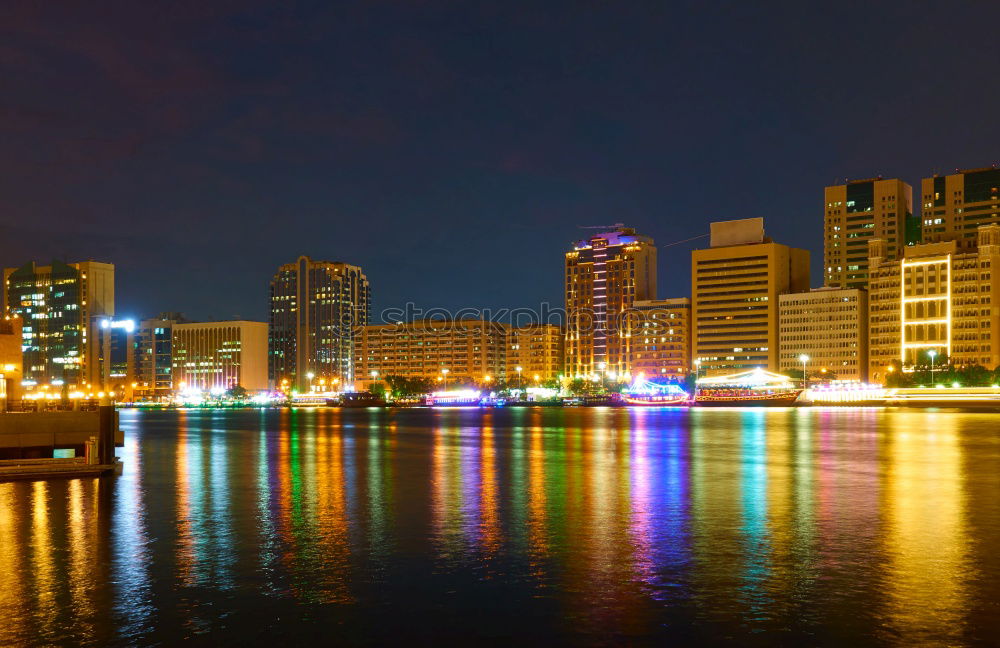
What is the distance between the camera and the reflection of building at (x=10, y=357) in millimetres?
78562

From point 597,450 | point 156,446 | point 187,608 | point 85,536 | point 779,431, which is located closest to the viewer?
point 187,608

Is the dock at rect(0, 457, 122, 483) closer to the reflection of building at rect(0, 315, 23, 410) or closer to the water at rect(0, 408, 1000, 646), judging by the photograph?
the water at rect(0, 408, 1000, 646)

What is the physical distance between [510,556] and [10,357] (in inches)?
2631

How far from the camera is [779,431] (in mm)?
99000

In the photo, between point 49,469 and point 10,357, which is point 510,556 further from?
point 10,357

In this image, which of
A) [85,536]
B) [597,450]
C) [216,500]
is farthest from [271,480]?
[597,450]

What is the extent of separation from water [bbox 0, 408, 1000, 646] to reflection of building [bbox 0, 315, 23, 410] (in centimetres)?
3162

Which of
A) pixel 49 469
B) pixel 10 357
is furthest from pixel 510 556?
pixel 10 357

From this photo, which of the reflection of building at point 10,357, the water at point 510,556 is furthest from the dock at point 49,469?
the reflection of building at point 10,357

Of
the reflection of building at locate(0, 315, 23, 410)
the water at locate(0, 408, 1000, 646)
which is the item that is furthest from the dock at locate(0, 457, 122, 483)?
the reflection of building at locate(0, 315, 23, 410)

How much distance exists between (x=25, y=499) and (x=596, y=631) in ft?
101

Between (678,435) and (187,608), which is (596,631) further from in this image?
(678,435)

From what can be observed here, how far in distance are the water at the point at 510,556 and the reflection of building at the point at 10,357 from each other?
3162 centimetres

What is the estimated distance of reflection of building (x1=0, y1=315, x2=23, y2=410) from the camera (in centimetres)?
7856
